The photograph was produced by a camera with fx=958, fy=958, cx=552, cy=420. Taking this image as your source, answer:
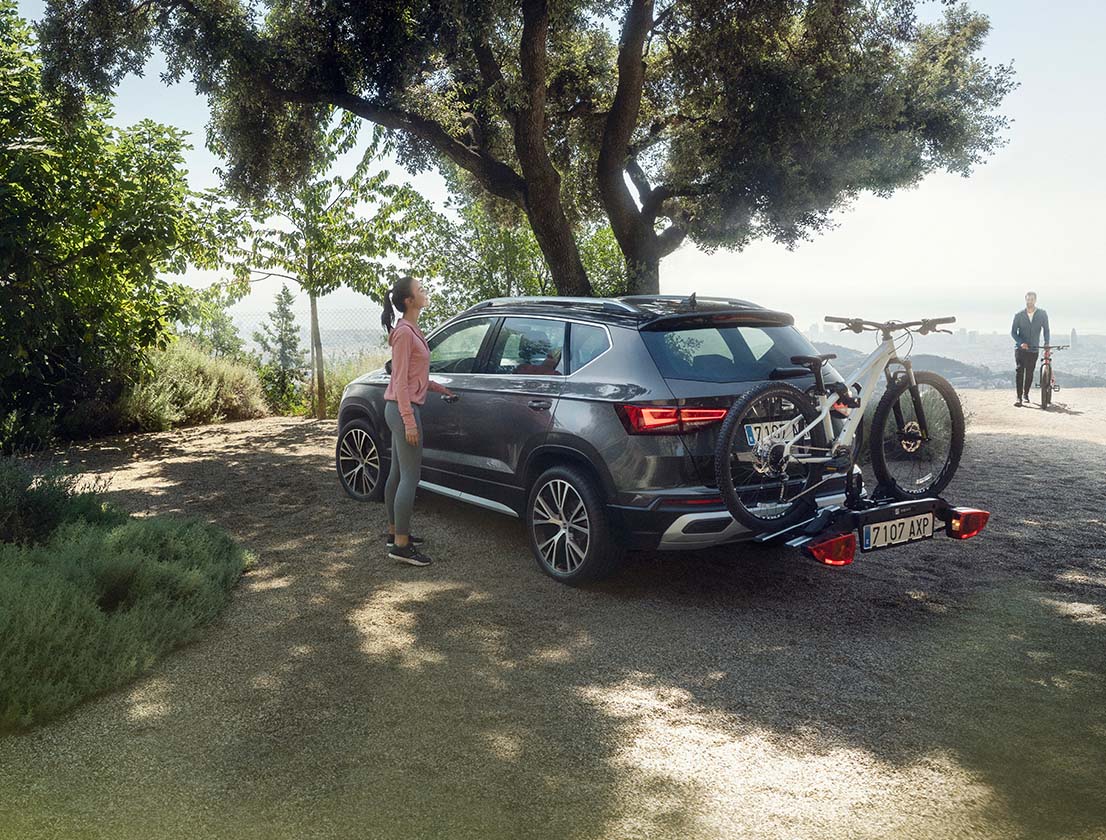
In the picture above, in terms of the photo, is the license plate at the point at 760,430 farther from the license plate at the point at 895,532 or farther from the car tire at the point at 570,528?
the car tire at the point at 570,528

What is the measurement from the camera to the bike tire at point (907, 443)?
604 centimetres

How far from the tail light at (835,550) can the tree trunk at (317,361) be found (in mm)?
13841

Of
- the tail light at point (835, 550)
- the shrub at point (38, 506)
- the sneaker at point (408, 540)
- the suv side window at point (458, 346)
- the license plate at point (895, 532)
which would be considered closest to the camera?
the tail light at point (835, 550)

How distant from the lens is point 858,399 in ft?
19.5

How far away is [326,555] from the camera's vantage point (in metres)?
7.45

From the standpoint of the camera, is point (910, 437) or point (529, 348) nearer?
point (910, 437)

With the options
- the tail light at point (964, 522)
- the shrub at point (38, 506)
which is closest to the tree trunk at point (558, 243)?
the shrub at point (38, 506)

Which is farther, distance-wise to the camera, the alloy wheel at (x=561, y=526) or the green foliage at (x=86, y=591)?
the alloy wheel at (x=561, y=526)

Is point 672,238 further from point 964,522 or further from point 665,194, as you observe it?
point 964,522

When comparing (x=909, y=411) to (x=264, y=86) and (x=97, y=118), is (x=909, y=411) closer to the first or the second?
(x=264, y=86)

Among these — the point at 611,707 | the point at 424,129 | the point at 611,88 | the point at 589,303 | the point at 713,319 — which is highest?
the point at 611,88

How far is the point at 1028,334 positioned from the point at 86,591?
59.0 feet

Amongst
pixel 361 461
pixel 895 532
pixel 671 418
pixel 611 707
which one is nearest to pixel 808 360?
pixel 671 418

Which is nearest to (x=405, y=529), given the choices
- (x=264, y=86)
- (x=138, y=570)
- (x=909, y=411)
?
(x=138, y=570)
